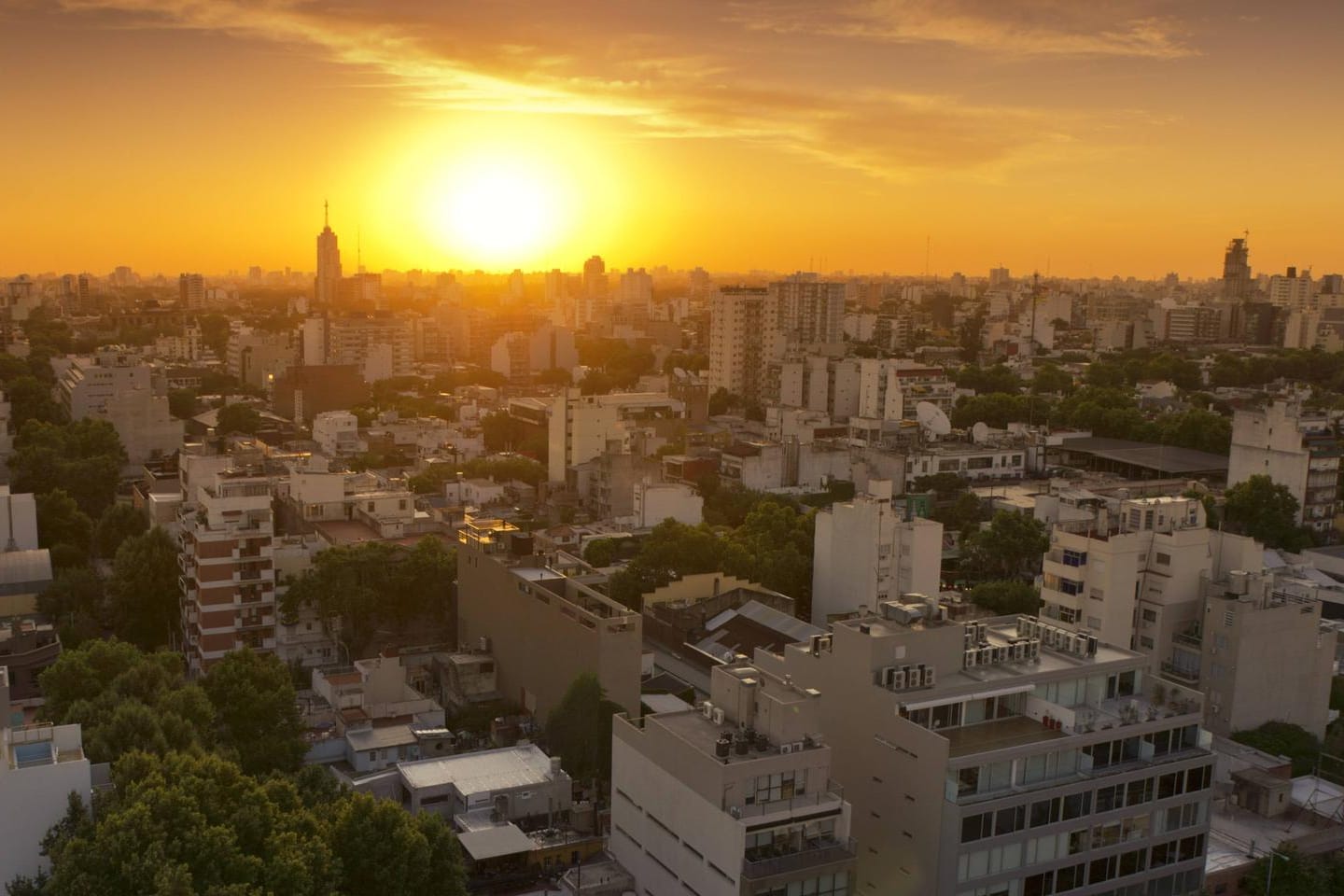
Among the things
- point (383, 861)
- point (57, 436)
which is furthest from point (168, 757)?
point (57, 436)

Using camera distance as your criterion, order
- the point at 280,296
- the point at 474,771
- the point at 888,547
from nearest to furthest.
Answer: the point at 474,771, the point at 888,547, the point at 280,296

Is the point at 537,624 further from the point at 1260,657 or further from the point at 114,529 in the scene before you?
the point at 114,529

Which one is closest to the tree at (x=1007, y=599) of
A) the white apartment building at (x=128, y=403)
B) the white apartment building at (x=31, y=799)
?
the white apartment building at (x=31, y=799)

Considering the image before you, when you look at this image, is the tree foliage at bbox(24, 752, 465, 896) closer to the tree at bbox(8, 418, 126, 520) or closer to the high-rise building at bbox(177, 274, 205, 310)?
the tree at bbox(8, 418, 126, 520)

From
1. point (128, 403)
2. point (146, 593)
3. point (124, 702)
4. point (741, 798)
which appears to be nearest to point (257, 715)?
point (124, 702)

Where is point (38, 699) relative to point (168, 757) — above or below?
below

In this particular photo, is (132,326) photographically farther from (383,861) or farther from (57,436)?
(383,861)

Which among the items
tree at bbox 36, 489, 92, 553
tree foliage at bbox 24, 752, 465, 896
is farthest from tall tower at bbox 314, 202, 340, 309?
tree foliage at bbox 24, 752, 465, 896
